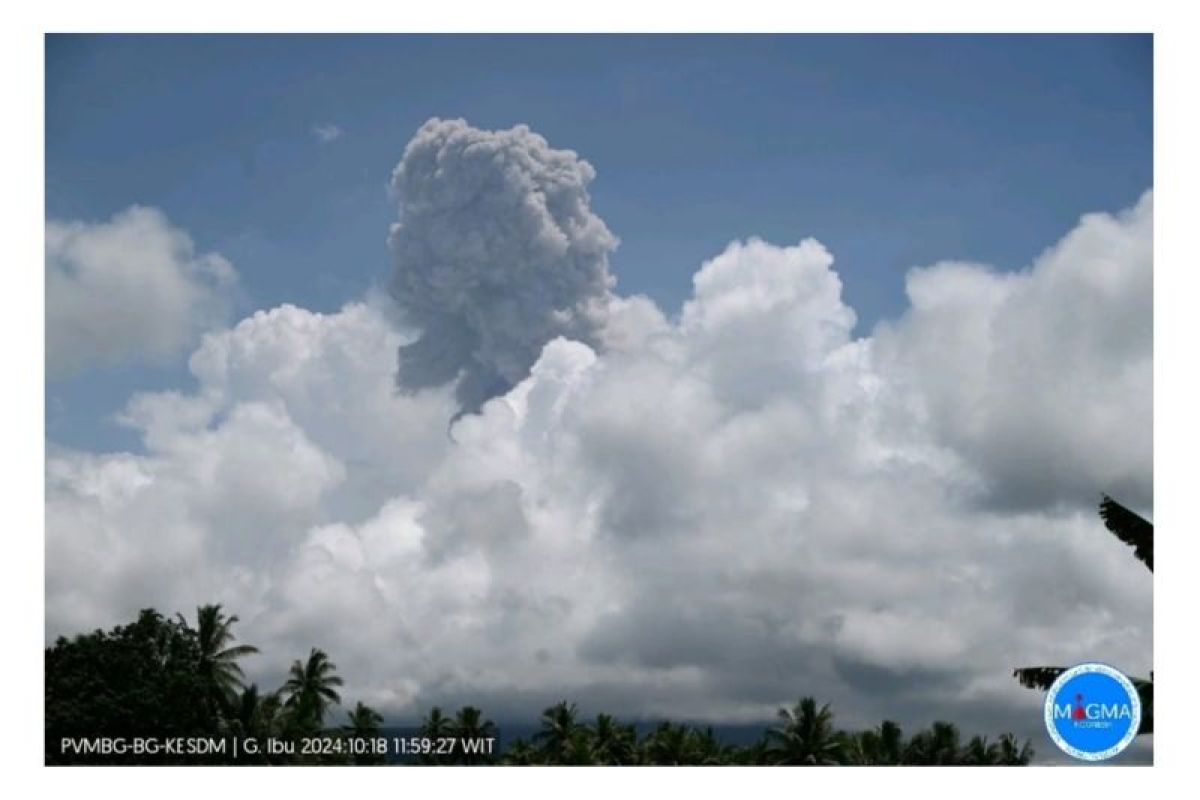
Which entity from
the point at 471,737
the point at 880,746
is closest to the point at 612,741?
the point at 880,746

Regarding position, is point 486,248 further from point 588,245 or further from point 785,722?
point 785,722

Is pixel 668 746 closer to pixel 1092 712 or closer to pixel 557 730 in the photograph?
pixel 557 730

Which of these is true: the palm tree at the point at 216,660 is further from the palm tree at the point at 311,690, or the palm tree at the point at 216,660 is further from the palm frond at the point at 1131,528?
the palm frond at the point at 1131,528

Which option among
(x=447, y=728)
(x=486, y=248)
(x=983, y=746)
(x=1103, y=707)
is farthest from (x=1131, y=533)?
(x=486, y=248)

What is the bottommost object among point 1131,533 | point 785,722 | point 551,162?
point 785,722

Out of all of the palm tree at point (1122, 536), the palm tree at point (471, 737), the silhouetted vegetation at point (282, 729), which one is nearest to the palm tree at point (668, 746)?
the silhouetted vegetation at point (282, 729)
